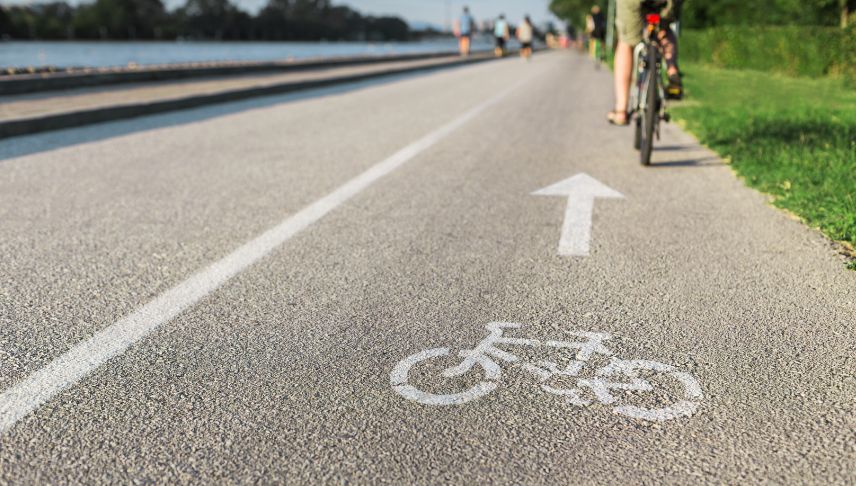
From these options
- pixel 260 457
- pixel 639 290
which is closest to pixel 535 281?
pixel 639 290

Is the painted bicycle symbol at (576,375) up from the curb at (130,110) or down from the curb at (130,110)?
down

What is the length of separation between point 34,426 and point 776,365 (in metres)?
2.54

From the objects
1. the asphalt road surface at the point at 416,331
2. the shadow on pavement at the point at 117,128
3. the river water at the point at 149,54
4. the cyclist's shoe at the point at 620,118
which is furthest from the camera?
the river water at the point at 149,54

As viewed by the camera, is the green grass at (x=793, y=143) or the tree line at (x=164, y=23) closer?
the green grass at (x=793, y=143)

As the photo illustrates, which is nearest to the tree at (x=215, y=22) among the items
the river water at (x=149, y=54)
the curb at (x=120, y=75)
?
the river water at (x=149, y=54)

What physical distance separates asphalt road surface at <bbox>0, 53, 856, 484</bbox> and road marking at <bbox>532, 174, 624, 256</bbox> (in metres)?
0.04

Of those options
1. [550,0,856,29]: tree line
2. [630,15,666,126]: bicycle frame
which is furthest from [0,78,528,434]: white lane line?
[550,0,856,29]: tree line

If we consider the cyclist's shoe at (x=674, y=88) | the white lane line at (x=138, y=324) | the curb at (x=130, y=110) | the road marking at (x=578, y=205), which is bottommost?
the road marking at (x=578, y=205)

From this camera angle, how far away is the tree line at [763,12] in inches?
1234

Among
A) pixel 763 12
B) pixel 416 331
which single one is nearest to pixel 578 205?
pixel 416 331

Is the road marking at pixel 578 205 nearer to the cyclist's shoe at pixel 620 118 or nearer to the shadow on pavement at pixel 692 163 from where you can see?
the shadow on pavement at pixel 692 163

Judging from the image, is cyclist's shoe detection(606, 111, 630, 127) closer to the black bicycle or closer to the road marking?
the black bicycle

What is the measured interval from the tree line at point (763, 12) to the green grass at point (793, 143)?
15.0m

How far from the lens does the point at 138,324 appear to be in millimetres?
3574
